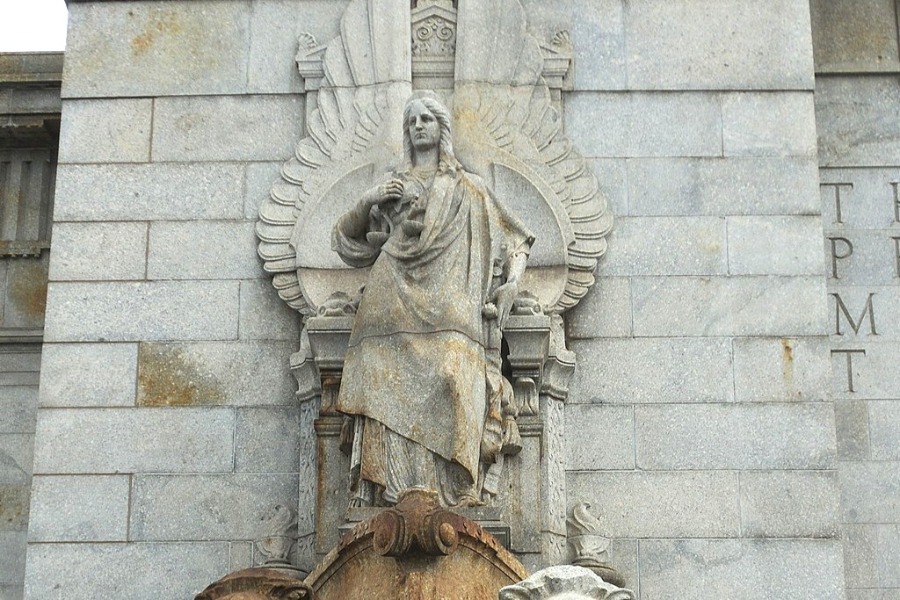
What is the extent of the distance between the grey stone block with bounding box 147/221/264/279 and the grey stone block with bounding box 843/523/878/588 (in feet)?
16.8

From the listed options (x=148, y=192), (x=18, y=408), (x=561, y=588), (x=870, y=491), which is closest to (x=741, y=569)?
(x=870, y=491)

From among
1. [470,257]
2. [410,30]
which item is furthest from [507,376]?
[410,30]

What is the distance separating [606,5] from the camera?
1603 centimetres

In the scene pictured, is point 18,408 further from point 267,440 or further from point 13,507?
point 267,440

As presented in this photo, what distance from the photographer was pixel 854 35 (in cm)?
1695

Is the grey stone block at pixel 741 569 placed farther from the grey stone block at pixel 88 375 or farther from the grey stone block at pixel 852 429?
the grey stone block at pixel 88 375

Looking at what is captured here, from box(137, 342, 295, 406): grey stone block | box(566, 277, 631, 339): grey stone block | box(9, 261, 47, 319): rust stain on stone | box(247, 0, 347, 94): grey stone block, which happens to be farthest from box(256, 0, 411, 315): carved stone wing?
box(9, 261, 47, 319): rust stain on stone

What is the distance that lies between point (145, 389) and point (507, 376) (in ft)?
9.23

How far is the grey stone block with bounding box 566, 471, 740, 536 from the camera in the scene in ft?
47.8

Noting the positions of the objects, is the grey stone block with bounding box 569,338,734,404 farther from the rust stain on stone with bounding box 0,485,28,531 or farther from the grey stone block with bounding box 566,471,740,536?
the rust stain on stone with bounding box 0,485,28,531

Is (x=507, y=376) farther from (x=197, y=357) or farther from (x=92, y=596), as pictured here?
(x=92, y=596)

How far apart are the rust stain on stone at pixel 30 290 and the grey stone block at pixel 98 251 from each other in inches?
79.6

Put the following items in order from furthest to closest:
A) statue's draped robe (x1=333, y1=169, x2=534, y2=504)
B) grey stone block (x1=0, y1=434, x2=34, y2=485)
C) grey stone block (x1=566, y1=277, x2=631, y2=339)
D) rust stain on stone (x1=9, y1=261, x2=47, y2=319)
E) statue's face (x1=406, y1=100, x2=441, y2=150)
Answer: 1. rust stain on stone (x1=9, y1=261, x2=47, y2=319)
2. grey stone block (x1=0, y1=434, x2=34, y2=485)
3. grey stone block (x1=566, y1=277, x2=631, y2=339)
4. statue's face (x1=406, y1=100, x2=441, y2=150)
5. statue's draped robe (x1=333, y1=169, x2=534, y2=504)

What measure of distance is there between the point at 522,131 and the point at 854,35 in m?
3.39
